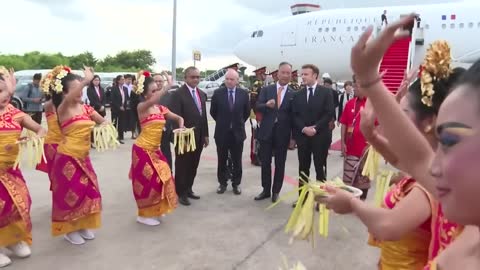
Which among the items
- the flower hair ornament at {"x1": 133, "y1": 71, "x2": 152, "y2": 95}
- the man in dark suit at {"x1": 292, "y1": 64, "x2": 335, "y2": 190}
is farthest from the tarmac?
the flower hair ornament at {"x1": 133, "y1": 71, "x2": 152, "y2": 95}

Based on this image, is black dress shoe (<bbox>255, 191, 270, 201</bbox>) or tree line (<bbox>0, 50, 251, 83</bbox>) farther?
tree line (<bbox>0, 50, 251, 83</bbox>)

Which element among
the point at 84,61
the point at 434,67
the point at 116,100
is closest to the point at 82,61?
the point at 84,61

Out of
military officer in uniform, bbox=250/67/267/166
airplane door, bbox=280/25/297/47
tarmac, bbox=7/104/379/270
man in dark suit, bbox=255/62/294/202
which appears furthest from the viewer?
airplane door, bbox=280/25/297/47

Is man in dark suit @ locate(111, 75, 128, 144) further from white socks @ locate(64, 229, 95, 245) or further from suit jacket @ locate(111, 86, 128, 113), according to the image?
white socks @ locate(64, 229, 95, 245)

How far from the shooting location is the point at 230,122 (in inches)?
269

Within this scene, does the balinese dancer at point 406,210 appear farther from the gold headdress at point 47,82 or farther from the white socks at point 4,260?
the gold headdress at point 47,82

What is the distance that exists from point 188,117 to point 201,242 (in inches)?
83.8

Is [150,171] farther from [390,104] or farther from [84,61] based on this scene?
[84,61]

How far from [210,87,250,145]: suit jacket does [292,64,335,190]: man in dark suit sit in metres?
1.01

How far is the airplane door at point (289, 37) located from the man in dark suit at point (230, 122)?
1258 centimetres

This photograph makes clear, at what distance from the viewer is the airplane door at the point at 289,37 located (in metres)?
19.0

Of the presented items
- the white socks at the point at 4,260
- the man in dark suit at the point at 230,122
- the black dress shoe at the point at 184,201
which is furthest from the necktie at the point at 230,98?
the white socks at the point at 4,260

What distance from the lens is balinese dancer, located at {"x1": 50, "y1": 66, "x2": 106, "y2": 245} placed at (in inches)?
179

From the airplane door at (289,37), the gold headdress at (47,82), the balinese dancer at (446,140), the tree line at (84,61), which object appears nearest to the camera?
the balinese dancer at (446,140)
